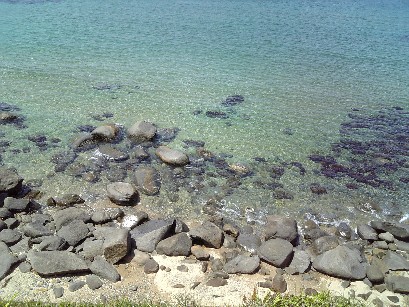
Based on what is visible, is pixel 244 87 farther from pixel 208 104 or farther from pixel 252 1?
pixel 252 1

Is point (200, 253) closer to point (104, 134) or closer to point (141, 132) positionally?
point (141, 132)

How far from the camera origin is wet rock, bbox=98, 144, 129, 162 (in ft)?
58.5

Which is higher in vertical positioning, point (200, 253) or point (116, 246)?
point (116, 246)

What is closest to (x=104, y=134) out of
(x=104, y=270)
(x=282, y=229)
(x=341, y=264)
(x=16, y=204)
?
(x=16, y=204)

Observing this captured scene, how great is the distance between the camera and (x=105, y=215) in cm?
1436

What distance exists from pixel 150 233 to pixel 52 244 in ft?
9.82

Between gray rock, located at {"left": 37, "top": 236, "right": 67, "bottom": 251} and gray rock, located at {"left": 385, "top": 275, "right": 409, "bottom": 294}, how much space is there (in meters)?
9.73

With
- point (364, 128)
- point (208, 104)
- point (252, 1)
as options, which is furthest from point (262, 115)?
point (252, 1)

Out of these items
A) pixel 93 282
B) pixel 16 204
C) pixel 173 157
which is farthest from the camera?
pixel 173 157

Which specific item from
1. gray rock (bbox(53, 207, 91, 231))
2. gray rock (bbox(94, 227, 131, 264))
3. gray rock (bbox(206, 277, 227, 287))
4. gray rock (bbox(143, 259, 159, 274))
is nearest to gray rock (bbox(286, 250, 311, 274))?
gray rock (bbox(206, 277, 227, 287))

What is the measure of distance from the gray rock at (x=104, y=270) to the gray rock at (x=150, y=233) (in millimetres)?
1299

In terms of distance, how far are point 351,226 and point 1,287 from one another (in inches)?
448

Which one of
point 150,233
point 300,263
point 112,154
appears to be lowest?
point 300,263

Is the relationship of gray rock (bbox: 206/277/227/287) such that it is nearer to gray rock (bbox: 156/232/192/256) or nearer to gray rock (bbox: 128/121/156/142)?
gray rock (bbox: 156/232/192/256)
